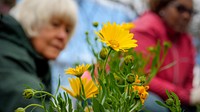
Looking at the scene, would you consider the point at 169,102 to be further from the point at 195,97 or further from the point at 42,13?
the point at 42,13

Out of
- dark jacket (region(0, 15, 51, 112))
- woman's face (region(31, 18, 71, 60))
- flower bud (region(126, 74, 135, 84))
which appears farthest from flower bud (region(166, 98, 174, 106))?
woman's face (region(31, 18, 71, 60))

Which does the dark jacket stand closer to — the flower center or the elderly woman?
the elderly woman

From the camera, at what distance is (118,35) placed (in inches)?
21.0

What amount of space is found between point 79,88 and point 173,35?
1624 millimetres

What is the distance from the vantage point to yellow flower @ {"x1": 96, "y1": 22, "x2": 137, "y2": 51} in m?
0.52

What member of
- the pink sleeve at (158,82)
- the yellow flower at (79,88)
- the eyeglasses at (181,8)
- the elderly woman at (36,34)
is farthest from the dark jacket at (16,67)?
the eyeglasses at (181,8)

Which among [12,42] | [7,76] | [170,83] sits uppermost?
[12,42]

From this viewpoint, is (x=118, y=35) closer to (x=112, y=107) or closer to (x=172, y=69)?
(x=112, y=107)

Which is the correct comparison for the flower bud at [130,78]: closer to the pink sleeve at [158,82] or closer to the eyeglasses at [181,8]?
the pink sleeve at [158,82]

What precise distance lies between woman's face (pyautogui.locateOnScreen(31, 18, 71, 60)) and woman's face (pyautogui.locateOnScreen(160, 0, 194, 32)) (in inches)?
18.6

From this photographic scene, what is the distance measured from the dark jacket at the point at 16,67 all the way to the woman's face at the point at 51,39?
4 centimetres

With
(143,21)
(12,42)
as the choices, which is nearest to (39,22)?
(12,42)

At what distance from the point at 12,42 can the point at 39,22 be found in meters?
0.30

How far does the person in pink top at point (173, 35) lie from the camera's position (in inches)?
75.2
